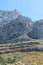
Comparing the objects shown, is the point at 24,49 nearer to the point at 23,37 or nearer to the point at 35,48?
the point at 35,48

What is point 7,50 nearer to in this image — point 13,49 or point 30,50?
point 13,49

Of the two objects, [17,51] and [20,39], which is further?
[20,39]

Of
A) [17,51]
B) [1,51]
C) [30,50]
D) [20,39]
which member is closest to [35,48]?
[30,50]

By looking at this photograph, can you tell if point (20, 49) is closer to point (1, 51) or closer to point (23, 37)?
point (1, 51)

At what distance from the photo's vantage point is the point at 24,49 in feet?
431

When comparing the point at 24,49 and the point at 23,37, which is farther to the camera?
the point at 23,37

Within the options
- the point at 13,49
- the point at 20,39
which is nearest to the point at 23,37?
the point at 20,39

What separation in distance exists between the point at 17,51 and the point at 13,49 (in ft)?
15.6

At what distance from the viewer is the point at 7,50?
428 ft

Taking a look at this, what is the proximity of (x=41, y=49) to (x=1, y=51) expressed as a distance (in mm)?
26182

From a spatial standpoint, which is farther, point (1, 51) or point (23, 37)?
point (23, 37)

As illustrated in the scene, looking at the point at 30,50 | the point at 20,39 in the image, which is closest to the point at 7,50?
the point at 30,50

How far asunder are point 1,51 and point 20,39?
72.1 meters

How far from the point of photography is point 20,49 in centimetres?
Answer: 13162
